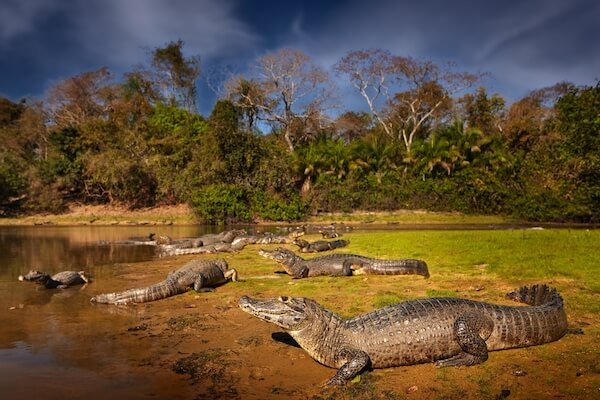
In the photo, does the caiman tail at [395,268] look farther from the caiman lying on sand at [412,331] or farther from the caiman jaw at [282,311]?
the caiman jaw at [282,311]

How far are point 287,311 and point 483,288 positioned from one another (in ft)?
14.5

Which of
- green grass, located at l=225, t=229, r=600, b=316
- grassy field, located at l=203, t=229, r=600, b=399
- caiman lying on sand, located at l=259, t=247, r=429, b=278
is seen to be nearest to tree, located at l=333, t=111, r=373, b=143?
grassy field, located at l=203, t=229, r=600, b=399

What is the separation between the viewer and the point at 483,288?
7.89 meters

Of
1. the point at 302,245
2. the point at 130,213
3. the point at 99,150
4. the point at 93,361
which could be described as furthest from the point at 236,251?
the point at 99,150

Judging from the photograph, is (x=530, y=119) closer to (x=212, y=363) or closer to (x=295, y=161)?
(x=295, y=161)

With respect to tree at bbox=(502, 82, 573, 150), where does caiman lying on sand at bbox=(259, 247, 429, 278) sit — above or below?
below

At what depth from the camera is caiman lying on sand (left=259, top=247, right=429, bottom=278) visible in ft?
32.1

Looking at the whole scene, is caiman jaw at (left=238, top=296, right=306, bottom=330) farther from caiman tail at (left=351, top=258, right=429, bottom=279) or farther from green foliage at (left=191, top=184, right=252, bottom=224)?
green foliage at (left=191, top=184, right=252, bottom=224)

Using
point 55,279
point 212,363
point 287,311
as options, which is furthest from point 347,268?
point 55,279

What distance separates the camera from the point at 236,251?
50.9 ft

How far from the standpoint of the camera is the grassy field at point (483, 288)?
439 centimetres

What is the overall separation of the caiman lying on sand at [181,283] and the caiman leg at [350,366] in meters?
5.02

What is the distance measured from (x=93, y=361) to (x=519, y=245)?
10524mm

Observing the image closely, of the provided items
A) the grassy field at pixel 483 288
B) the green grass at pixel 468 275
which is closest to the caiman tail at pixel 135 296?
the grassy field at pixel 483 288
